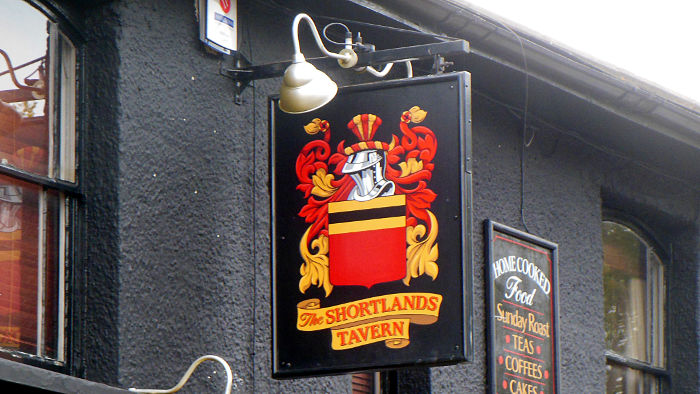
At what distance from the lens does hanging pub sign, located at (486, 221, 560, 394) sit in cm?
884

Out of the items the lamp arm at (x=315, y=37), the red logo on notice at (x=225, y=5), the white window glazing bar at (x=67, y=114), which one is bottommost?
the white window glazing bar at (x=67, y=114)

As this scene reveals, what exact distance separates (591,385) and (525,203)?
140 cm

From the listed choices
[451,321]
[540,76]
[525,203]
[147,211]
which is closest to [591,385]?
[525,203]

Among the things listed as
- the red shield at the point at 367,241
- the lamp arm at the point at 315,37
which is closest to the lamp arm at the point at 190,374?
the red shield at the point at 367,241

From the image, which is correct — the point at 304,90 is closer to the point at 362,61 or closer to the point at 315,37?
the point at 315,37

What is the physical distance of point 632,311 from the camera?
10820 millimetres

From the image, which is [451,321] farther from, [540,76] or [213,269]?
[540,76]

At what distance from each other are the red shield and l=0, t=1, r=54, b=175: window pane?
1416 millimetres

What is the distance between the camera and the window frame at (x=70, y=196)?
630cm

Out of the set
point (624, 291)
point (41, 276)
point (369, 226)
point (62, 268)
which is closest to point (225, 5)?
point (369, 226)

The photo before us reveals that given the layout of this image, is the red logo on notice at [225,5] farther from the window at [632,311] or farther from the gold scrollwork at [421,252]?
the window at [632,311]

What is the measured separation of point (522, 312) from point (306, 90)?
10.9ft

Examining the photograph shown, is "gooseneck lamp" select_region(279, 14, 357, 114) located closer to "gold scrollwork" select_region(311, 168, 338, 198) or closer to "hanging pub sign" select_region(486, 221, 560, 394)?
"gold scrollwork" select_region(311, 168, 338, 198)

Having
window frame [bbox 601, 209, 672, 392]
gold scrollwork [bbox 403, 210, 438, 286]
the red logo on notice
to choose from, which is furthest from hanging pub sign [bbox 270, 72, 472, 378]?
window frame [bbox 601, 209, 672, 392]
